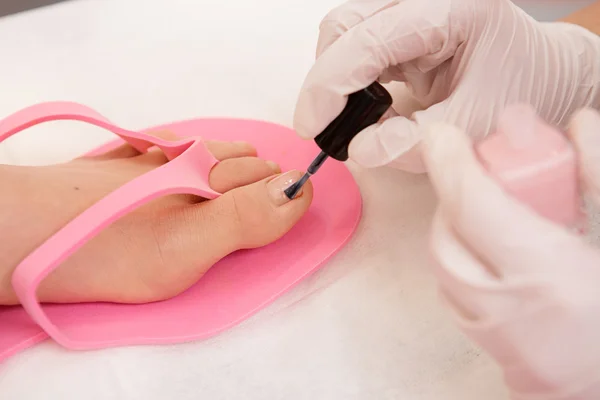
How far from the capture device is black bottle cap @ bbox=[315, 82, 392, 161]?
1.89 feet

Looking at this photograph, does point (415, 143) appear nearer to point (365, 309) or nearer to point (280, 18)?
point (365, 309)

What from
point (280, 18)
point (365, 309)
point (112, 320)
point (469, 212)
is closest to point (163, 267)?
point (112, 320)

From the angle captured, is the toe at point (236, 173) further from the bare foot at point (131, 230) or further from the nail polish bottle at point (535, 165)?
the nail polish bottle at point (535, 165)

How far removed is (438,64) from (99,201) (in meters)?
0.43

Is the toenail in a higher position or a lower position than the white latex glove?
lower

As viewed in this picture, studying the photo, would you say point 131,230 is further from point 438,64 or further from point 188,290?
point 438,64

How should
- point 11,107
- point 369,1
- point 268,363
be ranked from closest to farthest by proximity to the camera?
point 268,363 < point 369,1 < point 11,107

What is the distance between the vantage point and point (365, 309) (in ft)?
1.91

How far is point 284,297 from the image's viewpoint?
61 cm

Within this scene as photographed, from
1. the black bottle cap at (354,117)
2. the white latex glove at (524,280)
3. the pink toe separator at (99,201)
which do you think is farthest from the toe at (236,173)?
the white latex glove at (524,280)

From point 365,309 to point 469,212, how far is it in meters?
0.26

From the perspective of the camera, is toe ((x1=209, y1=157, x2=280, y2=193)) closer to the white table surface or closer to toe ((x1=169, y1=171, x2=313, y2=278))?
toe ((x1=169, y1=171, x2=313, y2=278))

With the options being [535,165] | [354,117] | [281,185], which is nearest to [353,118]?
[354,117]

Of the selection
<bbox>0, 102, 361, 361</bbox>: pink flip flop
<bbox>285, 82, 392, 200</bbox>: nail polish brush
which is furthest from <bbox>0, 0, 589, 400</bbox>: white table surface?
<bbox>285, 82, 392, 200</bbox>: nail polish brush
